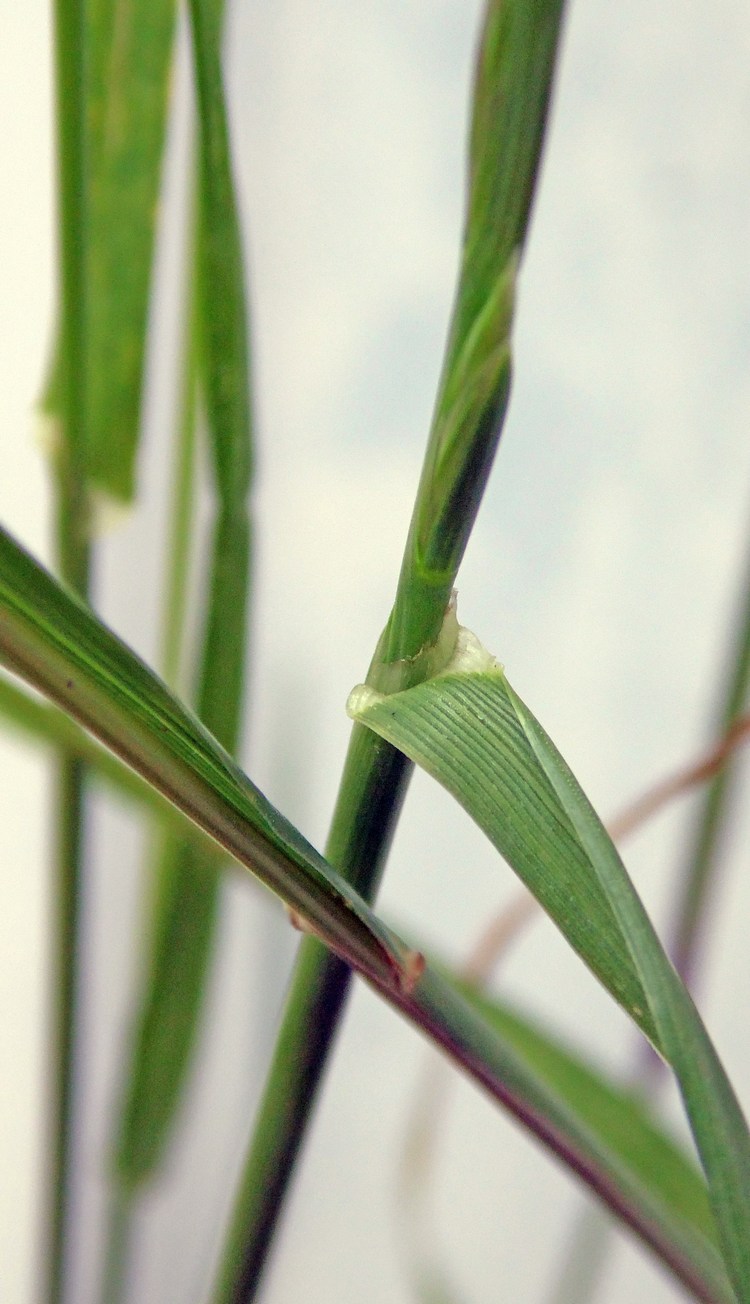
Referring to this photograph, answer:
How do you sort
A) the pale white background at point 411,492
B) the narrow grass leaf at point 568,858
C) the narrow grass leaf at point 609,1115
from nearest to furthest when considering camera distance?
the narrow grass leaf at point 568,858
the narrow grass leaf at point 609,1115
the pale white background at point 411,492

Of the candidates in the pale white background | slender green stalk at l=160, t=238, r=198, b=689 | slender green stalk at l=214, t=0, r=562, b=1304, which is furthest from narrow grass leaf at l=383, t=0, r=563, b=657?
the pale white background

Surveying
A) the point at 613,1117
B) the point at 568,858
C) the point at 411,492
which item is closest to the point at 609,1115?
the point at 613,1117

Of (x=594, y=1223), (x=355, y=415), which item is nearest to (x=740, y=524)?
(x=355, y=415)

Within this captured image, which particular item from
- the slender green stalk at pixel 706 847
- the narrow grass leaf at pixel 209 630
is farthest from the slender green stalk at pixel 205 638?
the slender green stalk at pixel 706 847

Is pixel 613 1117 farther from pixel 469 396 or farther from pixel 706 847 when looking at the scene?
pixel 469 396

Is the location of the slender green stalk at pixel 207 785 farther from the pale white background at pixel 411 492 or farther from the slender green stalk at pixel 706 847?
the pale white background at pixel 411 492

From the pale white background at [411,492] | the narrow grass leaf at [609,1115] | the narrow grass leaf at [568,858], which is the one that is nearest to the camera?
the narrow grass leaf at [568,858]

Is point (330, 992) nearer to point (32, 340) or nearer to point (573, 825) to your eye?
point (573, 825)
